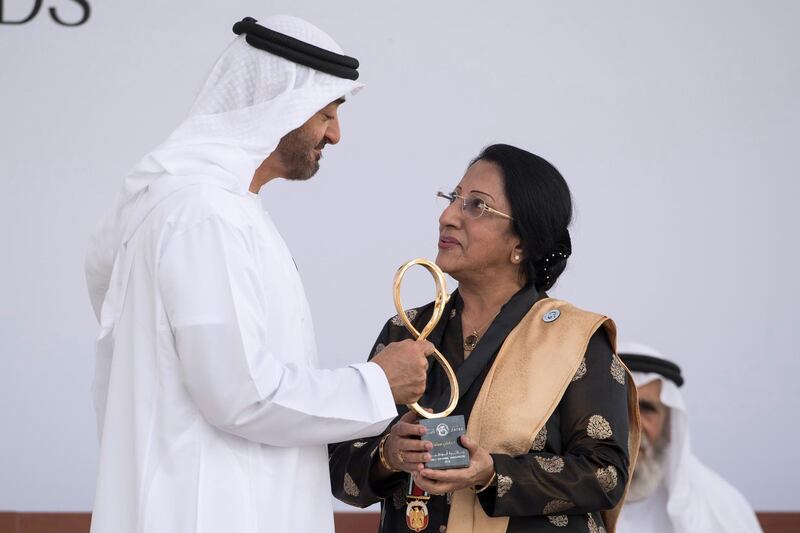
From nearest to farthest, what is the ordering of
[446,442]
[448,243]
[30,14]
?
[446,442] → [448,243] → [30,14]

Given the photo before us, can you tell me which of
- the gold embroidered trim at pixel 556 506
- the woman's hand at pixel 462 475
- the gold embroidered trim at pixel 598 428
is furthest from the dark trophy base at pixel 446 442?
the gold embroidered trim at pixel 598 428

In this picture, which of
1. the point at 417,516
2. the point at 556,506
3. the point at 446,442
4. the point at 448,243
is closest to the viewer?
the point at 446,442

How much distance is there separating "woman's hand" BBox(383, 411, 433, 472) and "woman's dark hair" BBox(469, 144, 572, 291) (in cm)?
63

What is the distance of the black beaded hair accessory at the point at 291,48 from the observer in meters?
3.21

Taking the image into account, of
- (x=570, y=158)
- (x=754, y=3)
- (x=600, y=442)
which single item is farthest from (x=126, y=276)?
(x=754, y=3)

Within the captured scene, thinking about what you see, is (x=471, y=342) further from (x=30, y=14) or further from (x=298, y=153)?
(x=30, y=14)

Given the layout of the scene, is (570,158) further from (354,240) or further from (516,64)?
(354,240)

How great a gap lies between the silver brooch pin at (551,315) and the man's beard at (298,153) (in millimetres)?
756

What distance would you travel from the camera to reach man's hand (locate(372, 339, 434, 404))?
10.3 ft

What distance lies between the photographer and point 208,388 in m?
2.87

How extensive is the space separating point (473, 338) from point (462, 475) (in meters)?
0.55

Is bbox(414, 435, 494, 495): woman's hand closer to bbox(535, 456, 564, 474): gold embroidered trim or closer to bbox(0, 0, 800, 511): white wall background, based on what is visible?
bbox(535, 456, 564, 474): gold embroidered trim

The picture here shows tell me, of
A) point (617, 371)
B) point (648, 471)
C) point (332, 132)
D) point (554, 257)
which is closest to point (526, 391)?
point (617, 371)

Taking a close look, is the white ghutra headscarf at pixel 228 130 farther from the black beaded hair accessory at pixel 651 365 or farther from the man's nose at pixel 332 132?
the black beaded hair accessory at pixel 651 365
